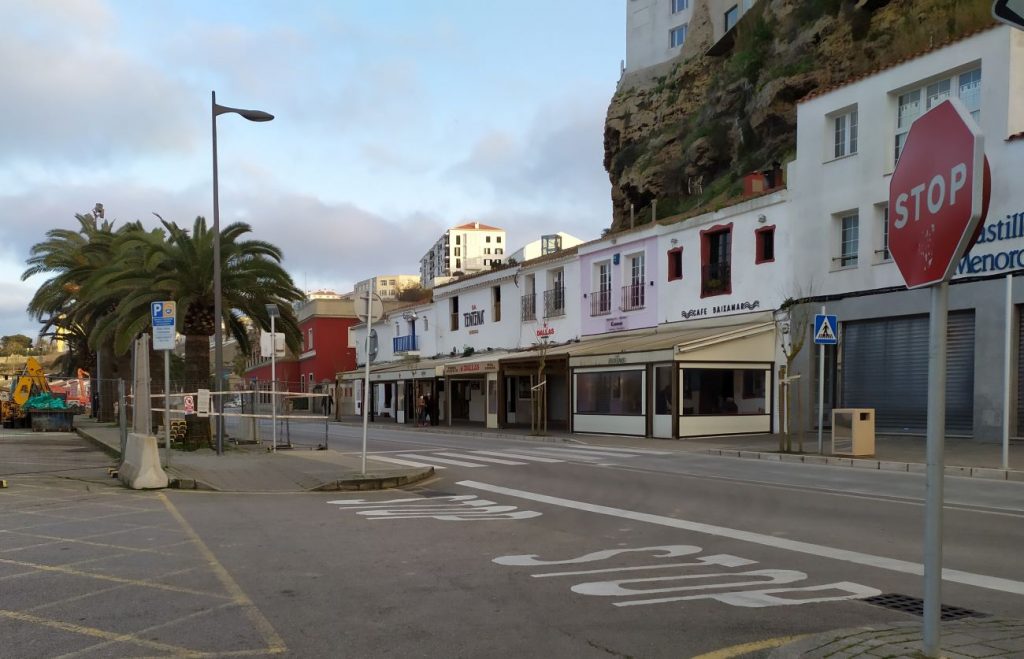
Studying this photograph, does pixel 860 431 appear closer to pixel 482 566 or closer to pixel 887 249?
pixel 887 249

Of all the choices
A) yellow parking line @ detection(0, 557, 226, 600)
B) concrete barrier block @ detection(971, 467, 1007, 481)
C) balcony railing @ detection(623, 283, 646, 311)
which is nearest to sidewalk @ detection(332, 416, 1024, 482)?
concrete barrier block @ detection(971, 467, 1007, 481)

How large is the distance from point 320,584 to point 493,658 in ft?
7.60

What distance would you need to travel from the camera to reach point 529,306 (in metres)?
36.5

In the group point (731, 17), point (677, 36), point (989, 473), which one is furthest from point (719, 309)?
point (677, 36)

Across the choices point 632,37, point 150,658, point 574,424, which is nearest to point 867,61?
point 574,424

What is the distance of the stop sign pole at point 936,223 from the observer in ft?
11.7

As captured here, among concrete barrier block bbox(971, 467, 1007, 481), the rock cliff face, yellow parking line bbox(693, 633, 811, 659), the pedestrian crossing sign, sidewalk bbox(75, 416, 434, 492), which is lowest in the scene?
sidewalk bbox(75, 416, 434, 492)

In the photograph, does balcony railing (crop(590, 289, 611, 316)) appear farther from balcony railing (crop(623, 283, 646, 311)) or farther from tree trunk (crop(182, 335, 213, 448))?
tree trunk (crop(182, 335, 213, 448))

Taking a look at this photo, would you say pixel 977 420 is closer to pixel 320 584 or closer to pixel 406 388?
pixel 320 584

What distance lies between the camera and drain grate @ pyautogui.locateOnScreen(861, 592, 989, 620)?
545 centimetres

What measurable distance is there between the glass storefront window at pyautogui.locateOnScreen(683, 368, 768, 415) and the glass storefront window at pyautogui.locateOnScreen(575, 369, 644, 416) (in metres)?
1.83

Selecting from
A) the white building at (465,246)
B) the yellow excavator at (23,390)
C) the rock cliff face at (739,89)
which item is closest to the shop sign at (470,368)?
the rock cliff face at (739,89)

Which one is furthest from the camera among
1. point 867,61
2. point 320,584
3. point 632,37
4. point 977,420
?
point 632,37

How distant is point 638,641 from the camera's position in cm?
496
